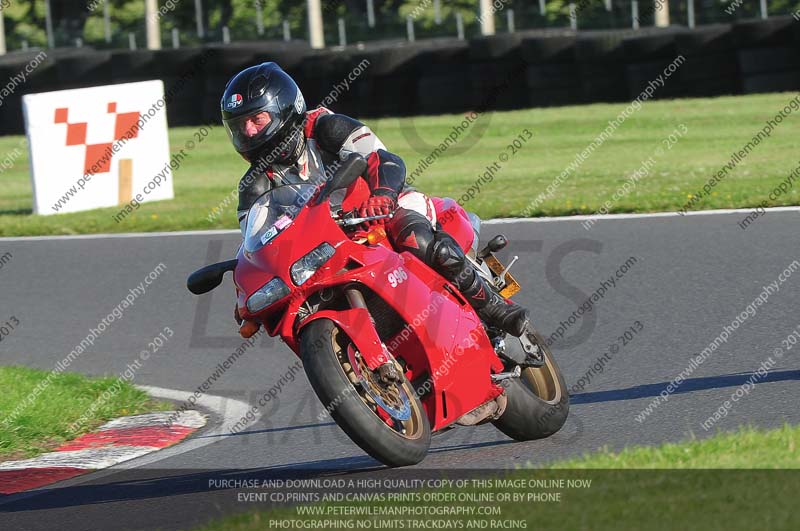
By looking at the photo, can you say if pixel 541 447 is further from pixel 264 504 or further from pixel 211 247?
pixel 211 247

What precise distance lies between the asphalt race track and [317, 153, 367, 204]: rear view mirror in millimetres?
1185

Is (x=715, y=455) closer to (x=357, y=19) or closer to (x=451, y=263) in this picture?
(x=451, y=263)

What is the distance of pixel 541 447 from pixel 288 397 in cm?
212

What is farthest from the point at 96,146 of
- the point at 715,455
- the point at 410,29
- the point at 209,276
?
the point at 410,29

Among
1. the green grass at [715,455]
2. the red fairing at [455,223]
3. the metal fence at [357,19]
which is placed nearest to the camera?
the green grass at [715,455]

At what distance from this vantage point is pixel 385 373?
4855mm

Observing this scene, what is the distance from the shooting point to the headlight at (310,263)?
495 centimetres

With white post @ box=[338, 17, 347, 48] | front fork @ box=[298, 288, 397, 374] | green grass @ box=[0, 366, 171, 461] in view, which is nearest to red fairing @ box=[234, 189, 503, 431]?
front fork @ box=[298, 288, 397, 374]

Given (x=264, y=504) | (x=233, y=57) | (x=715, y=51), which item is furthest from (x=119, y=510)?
(x=233, y=57)

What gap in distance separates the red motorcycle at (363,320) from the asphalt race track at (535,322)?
462 millimetres

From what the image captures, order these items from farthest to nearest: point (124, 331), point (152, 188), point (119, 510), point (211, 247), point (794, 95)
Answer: point (794, 95) → point (152, 188) → point (211, 247) → point (124, 331) → point (119, 510)

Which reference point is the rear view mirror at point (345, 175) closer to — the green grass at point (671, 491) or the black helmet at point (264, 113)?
the black helmet at point (264, 113)

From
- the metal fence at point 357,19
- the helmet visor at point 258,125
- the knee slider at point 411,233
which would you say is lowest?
the metal fence at point 357,19

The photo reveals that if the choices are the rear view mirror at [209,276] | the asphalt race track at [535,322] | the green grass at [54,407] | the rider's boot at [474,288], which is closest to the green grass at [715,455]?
the asphalt race track at [535,322]
